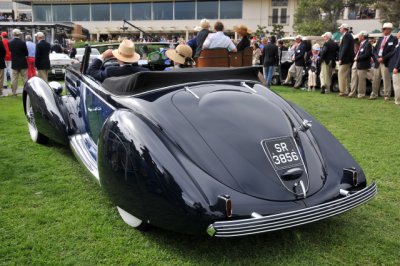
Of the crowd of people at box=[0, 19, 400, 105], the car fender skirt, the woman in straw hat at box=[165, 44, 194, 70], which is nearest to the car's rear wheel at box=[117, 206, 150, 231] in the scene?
the car fender skirt

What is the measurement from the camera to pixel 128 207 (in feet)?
9.59

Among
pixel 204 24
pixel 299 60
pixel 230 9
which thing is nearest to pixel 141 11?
pixel 230 9

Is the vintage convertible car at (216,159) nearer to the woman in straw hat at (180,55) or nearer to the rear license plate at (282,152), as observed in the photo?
the rear license plate at (282,152)

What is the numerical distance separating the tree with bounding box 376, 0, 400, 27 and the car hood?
3188 cm

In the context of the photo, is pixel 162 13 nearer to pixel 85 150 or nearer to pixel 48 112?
pixel 48 112

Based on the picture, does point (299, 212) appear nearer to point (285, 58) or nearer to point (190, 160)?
point (190, 160)

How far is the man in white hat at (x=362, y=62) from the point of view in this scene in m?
10.6

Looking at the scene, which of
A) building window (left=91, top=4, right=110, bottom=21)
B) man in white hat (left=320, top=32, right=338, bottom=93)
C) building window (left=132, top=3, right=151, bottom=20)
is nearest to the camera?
man in white hat (left=320, top=32, right=338, bottom=93)

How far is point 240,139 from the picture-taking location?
3.01 metres

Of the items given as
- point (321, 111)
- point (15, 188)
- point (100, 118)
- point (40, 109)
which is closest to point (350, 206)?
point (100, 118)

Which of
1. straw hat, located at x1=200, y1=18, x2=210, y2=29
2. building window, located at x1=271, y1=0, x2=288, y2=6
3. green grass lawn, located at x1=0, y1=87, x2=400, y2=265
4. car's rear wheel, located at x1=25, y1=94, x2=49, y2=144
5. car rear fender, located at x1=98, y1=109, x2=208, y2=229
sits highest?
building window, located at x1=271, y1=0, x2=288, y2=6

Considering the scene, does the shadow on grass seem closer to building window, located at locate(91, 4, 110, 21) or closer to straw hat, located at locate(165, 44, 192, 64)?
straw hat, located at locate(165, 44, 192, 64)

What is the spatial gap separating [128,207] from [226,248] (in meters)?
0.77

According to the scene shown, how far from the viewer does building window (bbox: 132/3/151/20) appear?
189 feet
